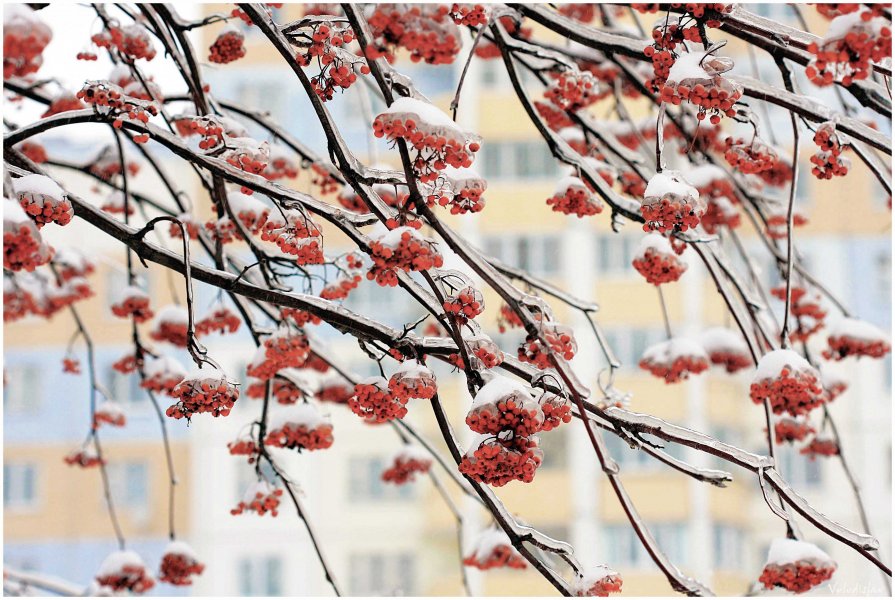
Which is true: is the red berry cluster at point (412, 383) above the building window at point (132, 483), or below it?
above

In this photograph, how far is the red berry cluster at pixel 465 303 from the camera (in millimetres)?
2207

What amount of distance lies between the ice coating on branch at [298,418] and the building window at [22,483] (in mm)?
17702

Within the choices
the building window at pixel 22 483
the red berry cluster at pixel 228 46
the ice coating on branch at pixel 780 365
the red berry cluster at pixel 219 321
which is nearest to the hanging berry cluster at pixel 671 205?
the ice coating on branch at pixel 780 365

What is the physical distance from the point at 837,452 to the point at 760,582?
1.06 metres

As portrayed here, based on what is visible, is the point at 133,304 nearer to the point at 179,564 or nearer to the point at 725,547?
the point at 179,564

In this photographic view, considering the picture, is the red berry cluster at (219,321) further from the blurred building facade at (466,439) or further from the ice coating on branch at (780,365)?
the blurred building facade at (466,439)

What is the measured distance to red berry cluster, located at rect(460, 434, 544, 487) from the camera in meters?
2.12

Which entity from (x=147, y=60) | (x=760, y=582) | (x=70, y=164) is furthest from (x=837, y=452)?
(x=70, y=164)

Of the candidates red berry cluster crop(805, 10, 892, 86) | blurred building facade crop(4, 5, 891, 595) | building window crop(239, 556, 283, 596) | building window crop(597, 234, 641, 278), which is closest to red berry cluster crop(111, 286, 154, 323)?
red berry cluster crop(805, 10, 892, 86)

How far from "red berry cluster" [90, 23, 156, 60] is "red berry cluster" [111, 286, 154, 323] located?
2.45 ft

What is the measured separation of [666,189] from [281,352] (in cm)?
99

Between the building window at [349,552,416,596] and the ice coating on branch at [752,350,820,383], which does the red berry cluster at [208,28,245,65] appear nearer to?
the ice coating on branch at [752,350,820,383]

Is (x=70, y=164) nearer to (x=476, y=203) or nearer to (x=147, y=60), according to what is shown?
(x=147, y=60)

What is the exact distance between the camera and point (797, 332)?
11.9 ft
